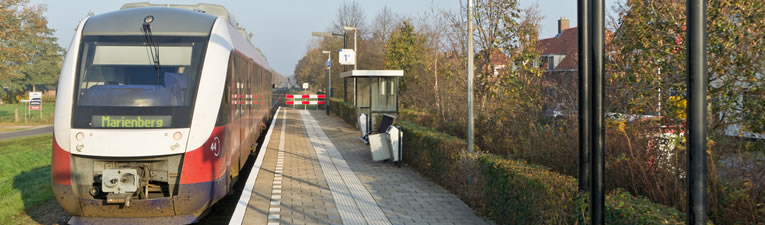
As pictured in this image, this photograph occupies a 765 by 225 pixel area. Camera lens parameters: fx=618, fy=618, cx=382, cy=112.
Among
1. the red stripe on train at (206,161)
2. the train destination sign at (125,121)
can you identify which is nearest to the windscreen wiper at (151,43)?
the train destination sign at (125,121)

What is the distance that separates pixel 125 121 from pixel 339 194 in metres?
3.64

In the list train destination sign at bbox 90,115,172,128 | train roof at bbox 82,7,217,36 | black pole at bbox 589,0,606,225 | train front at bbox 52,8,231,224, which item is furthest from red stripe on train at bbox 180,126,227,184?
black pole at bbox 589,0,606,225

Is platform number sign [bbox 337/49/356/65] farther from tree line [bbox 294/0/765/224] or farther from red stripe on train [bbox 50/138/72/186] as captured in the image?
red stripe on train [bbox 50/138/72/186]

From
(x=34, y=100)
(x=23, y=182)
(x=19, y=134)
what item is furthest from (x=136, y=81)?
(x=34, y=100)

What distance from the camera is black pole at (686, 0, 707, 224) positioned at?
3.54 metres

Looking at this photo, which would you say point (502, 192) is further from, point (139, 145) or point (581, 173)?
point (139, 145)

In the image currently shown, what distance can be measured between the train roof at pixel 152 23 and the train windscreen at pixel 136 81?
100mm

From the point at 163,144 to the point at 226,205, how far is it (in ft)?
8.44

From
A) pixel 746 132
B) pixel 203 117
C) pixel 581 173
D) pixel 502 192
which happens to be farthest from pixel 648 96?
pixel 203 117

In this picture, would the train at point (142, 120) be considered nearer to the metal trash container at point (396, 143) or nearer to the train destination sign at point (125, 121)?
the train destination sign at point (125, 121)

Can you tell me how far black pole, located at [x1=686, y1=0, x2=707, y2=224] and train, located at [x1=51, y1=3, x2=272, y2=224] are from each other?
5.52 m

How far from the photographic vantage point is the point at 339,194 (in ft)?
32.1

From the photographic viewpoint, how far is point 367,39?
49.1 meters

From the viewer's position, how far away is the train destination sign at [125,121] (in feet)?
23.7
